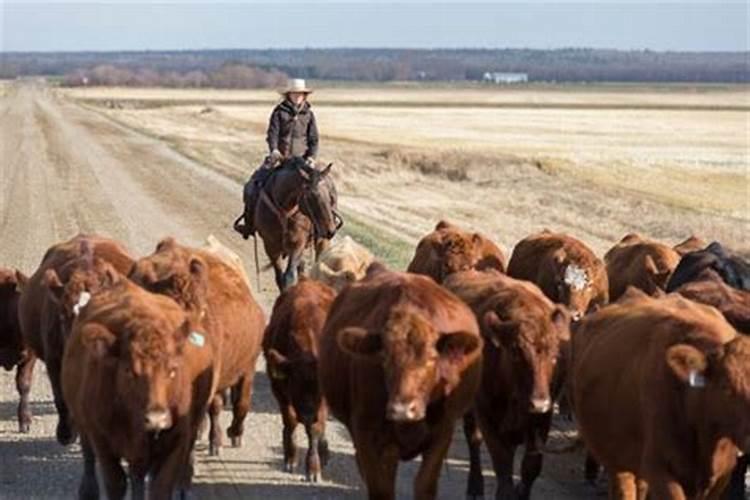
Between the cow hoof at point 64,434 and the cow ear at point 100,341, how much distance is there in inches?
132

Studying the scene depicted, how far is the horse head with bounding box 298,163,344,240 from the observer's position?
18.9 metres

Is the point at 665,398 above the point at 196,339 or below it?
below

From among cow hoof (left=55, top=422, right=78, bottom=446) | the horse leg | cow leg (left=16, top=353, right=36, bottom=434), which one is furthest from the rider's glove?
cow hoof (left=55, top=422, right=78, bottom=446)

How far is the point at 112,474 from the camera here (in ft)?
32.4

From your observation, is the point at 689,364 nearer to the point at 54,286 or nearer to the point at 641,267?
the point at 54,286

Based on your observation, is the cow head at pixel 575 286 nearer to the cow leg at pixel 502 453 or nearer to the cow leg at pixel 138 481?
the cow leg at pixel 502 453

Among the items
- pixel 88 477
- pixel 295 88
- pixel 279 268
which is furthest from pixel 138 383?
pixel 295 88

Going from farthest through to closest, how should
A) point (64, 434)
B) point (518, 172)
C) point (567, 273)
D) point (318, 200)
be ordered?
point (518, 172)
point (318, 200)
point (567, 273)
point (64, 434)

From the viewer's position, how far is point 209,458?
1279 centimetres

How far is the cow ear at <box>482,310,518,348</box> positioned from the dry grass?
13.5 meters

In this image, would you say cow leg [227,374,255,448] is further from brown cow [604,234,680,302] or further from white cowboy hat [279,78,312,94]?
white cowboy hat [279,78,312,94]

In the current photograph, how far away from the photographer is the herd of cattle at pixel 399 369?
344 inches

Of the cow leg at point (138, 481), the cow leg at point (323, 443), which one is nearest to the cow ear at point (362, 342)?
the cow leg at point (138, 481)

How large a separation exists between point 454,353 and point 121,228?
20.4m
